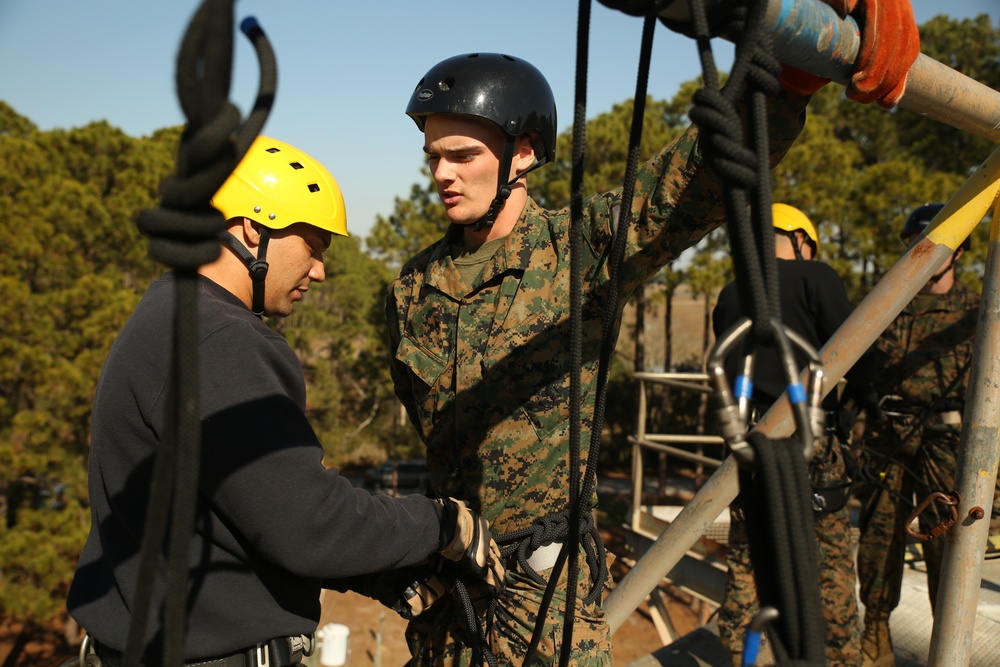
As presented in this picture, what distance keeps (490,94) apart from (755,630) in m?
2.26

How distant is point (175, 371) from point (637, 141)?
1.05 meters

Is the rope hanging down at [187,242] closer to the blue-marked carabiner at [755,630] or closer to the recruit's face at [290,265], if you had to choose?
the blue-marked carabiner at [755,630]

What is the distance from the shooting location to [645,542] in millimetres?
9023

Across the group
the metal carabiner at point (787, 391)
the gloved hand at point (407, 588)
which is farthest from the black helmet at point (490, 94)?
the metal carabiner at point (787, 391)

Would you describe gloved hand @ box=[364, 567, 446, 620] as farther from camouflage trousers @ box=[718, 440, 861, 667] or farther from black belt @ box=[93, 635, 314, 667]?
camouflage trousers @ box=[718, 440, 861, 667]

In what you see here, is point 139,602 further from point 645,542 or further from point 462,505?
point 645,542

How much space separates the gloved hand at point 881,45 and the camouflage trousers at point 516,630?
1.71m

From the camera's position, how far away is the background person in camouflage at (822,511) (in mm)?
4145

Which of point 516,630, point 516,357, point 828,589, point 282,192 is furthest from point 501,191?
point 828,589

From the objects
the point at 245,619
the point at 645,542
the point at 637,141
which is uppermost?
the point at 637,141

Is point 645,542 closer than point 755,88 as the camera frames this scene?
No

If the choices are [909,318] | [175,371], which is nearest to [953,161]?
[909,318]

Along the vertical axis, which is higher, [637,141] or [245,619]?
[637,141]

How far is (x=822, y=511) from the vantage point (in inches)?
169
